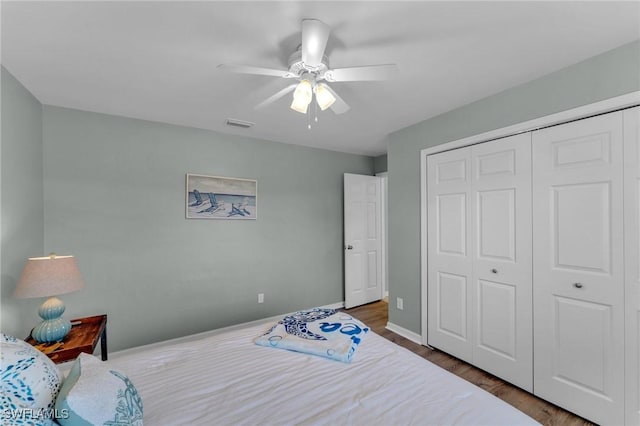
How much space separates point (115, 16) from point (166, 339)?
282 cm

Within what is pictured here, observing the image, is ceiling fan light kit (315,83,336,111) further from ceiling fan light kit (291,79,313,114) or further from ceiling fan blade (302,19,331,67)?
ceiling fan blade (302,19,331,67)

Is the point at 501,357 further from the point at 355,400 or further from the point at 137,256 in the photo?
the point at 137,256

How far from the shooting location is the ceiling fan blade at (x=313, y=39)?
4.47 ft

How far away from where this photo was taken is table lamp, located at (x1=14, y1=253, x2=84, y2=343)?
5.81 ft

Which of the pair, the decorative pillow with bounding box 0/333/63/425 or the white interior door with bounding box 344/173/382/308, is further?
the white interior door with bounding box 344/173/382/308

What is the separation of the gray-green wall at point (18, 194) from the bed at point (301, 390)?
3.83 ft

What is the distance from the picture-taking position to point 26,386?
92 centimetres

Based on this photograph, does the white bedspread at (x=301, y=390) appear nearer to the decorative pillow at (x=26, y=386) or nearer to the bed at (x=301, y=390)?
the bed at (x=301, y=390)

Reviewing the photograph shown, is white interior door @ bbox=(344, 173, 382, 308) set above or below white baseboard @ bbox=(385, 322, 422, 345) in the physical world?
above

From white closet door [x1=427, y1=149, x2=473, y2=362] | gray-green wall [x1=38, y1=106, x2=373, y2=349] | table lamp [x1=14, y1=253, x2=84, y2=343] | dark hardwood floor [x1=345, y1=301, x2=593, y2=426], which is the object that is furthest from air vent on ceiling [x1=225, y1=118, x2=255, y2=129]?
dark hardwood floor [x1=345, y1=301, x2=593, y2=426]

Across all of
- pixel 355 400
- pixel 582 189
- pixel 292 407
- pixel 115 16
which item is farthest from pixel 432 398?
pixel 115 16

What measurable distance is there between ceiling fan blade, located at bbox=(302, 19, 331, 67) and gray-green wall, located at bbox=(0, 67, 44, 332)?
6.65ft

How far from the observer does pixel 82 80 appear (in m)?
2.06

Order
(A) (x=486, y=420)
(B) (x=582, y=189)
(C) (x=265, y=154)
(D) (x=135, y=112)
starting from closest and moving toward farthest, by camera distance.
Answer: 1. (A) (x=486, y=420)
2. (B) (x=582, y=189)
3. (D) (x=135, y=112)
4. (C) (x=265, y=154)
